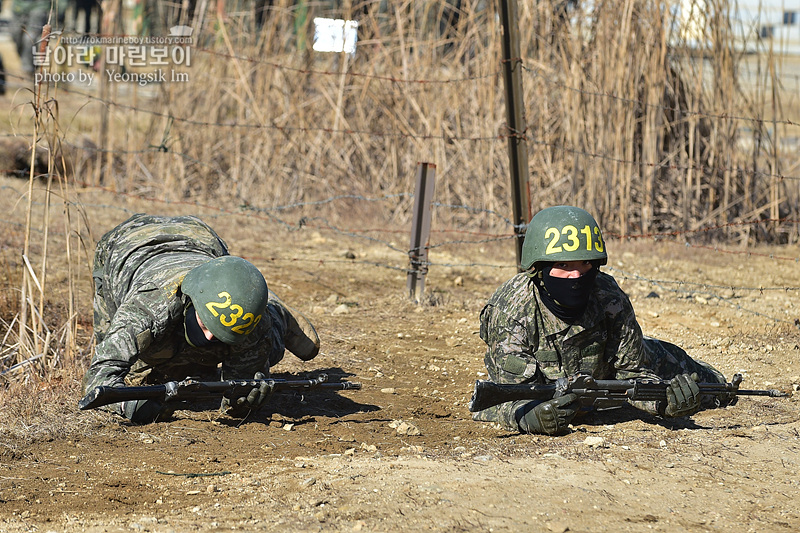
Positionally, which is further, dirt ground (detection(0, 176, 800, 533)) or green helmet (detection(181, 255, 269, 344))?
green helmet (detection(181, 255, 269, 344))

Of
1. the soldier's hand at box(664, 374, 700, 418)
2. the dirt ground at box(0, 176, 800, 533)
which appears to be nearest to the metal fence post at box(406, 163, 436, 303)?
the dirt ground at box(0, 176, 800, 533)

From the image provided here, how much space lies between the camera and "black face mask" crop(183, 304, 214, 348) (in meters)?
4.35

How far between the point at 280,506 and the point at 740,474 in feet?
6.36

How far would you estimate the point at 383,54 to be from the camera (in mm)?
10516

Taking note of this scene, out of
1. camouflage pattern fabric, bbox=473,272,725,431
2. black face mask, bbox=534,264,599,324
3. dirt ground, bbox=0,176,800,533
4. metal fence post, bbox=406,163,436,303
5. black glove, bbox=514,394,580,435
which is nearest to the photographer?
dirt ground, bbox=0,176,800,533

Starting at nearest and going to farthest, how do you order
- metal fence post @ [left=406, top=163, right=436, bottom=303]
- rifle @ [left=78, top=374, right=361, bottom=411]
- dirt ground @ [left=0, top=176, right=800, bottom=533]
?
dirt ground @ [left=0, top=176, right=800, bottom=533] → rifle @ [left=78, top=374, right=361, bottom=411] → metal fence post @ [left=406, top=163, right=436, bottom=303]

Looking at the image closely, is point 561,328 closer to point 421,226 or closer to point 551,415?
point 551,415

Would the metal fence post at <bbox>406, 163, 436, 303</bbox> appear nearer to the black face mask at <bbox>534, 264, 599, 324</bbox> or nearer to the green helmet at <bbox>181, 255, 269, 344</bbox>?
the black face mask at <bbox>534, 264, 599, 324</bbox>

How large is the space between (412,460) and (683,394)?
1.27m

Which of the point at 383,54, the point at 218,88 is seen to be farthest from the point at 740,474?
the point at 218,88

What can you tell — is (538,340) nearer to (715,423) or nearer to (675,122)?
(715,423)

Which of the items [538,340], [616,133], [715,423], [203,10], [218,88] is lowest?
[715,423]

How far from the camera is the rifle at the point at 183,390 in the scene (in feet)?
13.0

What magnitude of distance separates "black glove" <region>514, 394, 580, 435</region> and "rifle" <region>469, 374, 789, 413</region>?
0.12 ft
